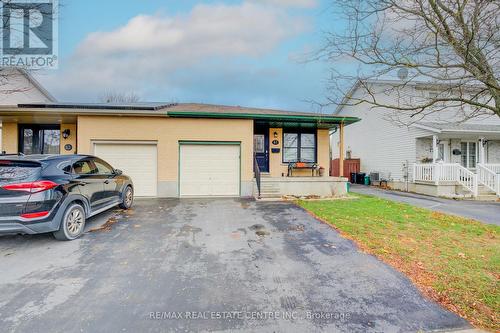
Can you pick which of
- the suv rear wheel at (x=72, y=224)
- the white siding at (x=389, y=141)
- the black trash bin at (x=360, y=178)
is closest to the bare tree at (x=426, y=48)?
the suv rear wheel at (x=72, y=224)

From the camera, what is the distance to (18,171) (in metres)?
4.26

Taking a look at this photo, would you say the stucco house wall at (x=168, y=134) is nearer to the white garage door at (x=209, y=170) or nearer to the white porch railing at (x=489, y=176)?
the white garage door at (x=209, y=170)

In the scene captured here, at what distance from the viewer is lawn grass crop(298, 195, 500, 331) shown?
2909 mm

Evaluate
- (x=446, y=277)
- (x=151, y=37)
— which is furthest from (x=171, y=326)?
(x=151, y=37)

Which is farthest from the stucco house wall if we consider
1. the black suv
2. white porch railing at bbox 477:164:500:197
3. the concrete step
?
white porch railing at bbox 477:164:500:197

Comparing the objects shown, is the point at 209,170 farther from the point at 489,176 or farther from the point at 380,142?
the point at 489,176

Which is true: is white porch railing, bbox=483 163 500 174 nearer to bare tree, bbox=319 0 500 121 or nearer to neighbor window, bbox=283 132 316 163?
neighbor window, bbox=283 132 316 163

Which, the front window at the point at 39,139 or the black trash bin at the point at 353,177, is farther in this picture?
the black trash bin at the point at 353,177

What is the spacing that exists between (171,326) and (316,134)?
1114 cm

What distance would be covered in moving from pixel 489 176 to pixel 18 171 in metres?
18.3

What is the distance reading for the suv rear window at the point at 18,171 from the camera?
13.7 ft

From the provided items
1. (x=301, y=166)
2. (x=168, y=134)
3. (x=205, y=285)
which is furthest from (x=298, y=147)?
(x=205, y=285)

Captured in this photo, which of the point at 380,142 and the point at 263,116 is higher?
the point at 263,116

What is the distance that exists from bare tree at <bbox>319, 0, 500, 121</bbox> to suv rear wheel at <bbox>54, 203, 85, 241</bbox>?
571cm
